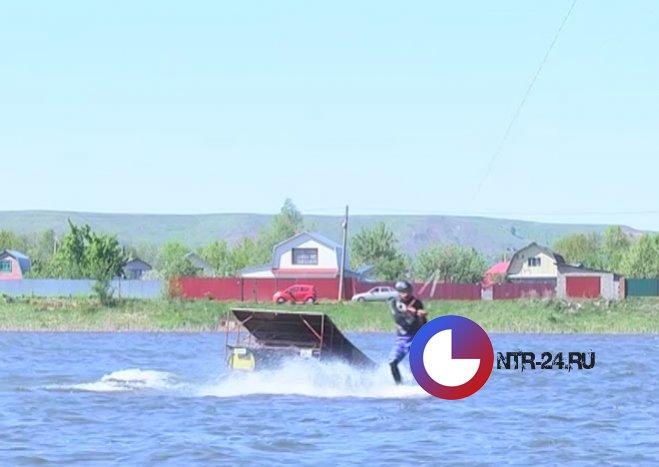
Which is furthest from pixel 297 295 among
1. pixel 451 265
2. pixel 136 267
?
pixel 136 267

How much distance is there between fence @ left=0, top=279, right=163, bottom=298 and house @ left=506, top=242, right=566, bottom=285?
48.8 metres

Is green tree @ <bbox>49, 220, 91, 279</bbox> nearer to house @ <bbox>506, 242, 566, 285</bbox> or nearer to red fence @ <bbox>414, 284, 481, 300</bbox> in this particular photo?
red fence @ <bbox>414, 284, 481, 300</bbox>

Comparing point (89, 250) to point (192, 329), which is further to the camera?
point (89, 250)

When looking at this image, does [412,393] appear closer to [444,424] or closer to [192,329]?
[444,424]

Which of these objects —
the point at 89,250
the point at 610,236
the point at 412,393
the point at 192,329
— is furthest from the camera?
the point at 610,236

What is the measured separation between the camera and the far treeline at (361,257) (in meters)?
117

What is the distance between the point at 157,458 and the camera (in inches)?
788

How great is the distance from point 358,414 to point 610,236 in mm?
174271

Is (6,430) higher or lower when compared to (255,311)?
lower

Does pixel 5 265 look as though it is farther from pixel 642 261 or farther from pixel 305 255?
pixel 642 261

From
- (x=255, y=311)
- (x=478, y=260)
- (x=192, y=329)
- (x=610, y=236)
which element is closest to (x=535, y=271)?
(x=478, y=260)

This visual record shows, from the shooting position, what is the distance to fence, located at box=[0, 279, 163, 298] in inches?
4158

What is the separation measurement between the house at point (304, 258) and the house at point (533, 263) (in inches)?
1267

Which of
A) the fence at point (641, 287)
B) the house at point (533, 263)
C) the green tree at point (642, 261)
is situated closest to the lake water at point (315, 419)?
the fence at point (641, 287)
